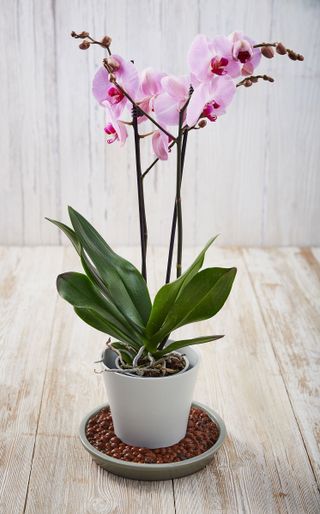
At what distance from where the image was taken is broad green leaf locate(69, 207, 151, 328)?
1.35 metres

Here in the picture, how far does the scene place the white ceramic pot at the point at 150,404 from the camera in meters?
1.34

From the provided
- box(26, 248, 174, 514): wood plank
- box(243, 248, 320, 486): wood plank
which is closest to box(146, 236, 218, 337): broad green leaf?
box(26, 248, 174, 514): wood plank

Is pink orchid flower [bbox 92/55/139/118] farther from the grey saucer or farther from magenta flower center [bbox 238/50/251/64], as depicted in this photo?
the grey saucer

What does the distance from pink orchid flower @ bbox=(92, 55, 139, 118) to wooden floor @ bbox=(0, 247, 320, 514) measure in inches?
25.5

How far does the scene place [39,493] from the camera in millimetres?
1334

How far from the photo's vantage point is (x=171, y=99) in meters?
1.28

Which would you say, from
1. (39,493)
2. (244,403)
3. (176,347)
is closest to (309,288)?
(244,403)

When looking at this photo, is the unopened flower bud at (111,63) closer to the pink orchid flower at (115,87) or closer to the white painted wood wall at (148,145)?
the pink orchid flower at (115,87)

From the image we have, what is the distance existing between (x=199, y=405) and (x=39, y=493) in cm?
38

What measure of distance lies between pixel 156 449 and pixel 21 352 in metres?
0.62

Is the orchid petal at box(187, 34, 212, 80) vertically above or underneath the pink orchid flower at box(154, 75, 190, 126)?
above

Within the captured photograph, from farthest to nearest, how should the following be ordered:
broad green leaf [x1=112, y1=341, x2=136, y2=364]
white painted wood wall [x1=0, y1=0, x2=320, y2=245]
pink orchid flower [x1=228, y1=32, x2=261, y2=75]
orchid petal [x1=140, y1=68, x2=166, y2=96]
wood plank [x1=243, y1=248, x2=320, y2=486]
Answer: white painted wood wall [x1=0, y1=0, x2=320, y2=245] → wood plank [x1=243, y1=248, x2=320, y2=486] → broad green leaf [x1=112, y1=341, x2=136, y2=364] → orchid petal [x1=140, y1=68, x2=166, y2=96] → pink orchid flower [x1=228, y1=32, x2=261, y2=75]

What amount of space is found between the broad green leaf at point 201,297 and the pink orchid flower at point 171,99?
26cm

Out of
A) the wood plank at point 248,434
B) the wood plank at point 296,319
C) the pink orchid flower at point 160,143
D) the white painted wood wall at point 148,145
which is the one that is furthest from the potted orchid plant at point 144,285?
the white painted wood wall at point 148,145
